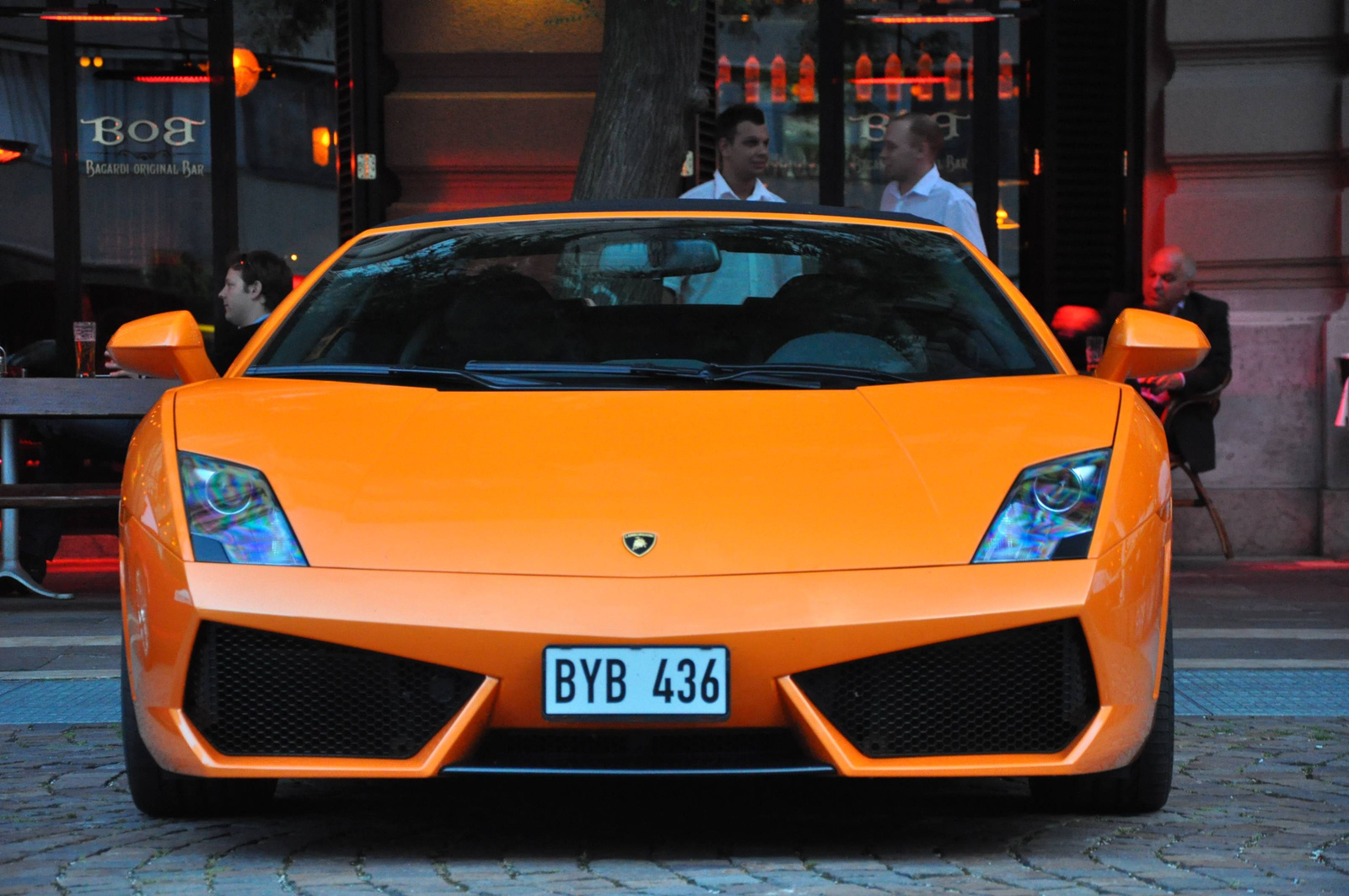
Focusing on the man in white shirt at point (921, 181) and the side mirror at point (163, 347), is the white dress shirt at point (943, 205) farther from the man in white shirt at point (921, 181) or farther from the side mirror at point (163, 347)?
the side mirror at point (163, 347)

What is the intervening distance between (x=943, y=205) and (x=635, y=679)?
15.8 ft

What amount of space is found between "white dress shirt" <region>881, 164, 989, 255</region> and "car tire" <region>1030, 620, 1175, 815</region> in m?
3.98

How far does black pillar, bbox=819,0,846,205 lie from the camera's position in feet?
35.4

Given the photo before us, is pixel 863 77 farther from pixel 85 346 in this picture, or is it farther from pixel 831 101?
pixel 85 346

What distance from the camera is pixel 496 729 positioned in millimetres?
3166

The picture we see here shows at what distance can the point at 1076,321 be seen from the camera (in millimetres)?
9844

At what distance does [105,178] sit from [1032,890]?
9.02 metres

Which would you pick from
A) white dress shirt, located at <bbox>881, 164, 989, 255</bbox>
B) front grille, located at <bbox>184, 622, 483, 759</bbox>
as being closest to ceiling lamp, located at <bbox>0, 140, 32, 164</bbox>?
white dress shirt, located at <bbox>881, 164, 989, 255</bbox>

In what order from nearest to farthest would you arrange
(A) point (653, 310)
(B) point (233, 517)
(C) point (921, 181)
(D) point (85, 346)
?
Answer: 1. (B) point (233, 517)
2. (A) point (653, 310)
3. (C) point (921, 181)
4. (D) point (85, 346)

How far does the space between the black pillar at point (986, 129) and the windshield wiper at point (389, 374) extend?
7.35 m

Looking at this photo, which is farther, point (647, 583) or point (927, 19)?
point (927, 19)

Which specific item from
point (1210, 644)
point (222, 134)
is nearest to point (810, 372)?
point (1210, 644)

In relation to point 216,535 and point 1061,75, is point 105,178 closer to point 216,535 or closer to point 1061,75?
point 1061,75

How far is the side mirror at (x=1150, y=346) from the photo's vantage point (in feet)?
13.4
